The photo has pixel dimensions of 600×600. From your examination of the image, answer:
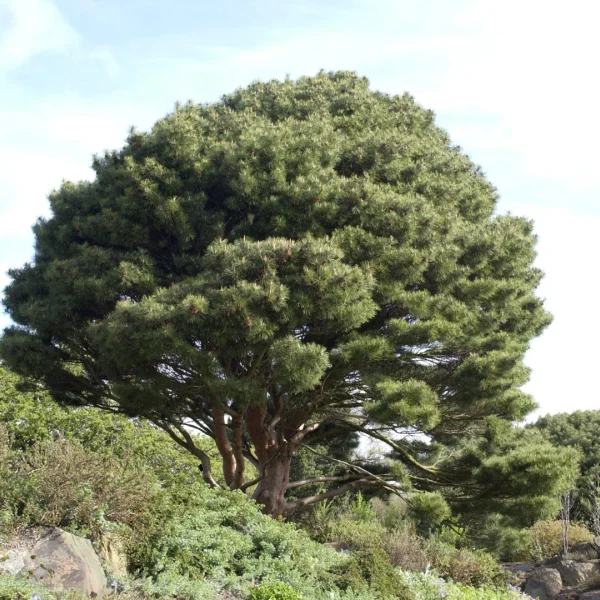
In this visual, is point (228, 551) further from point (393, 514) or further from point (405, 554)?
point (393, 514)

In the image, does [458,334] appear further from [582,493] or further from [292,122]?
[582,493]

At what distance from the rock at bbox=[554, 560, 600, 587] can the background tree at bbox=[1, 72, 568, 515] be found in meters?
4.86

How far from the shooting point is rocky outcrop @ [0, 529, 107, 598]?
540 centimetres

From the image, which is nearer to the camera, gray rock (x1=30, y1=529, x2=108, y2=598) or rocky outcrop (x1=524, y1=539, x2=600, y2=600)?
gray rock (x1=30, y1=529, x2=108, y2=598)

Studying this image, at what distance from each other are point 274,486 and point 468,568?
136 inches

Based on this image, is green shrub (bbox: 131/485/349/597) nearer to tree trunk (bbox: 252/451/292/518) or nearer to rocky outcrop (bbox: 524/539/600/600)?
tree trunk (bbox: 252/451/292/518)

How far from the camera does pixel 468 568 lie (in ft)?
36.4

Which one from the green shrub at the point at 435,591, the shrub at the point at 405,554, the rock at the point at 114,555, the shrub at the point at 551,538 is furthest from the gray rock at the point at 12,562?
the shrub at the point at 551,538

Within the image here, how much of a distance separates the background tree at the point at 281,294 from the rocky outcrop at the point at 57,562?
3.46 meters

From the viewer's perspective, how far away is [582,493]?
2314cm

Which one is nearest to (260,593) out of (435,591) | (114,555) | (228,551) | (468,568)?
(228,551)

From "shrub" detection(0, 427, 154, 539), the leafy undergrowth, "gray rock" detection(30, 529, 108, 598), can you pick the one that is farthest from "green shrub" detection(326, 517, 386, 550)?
"gray rock" detection(30, 529, 108, 598)

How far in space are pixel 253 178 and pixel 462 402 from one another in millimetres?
4819

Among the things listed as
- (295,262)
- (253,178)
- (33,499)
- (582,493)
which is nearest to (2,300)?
(253,178)
